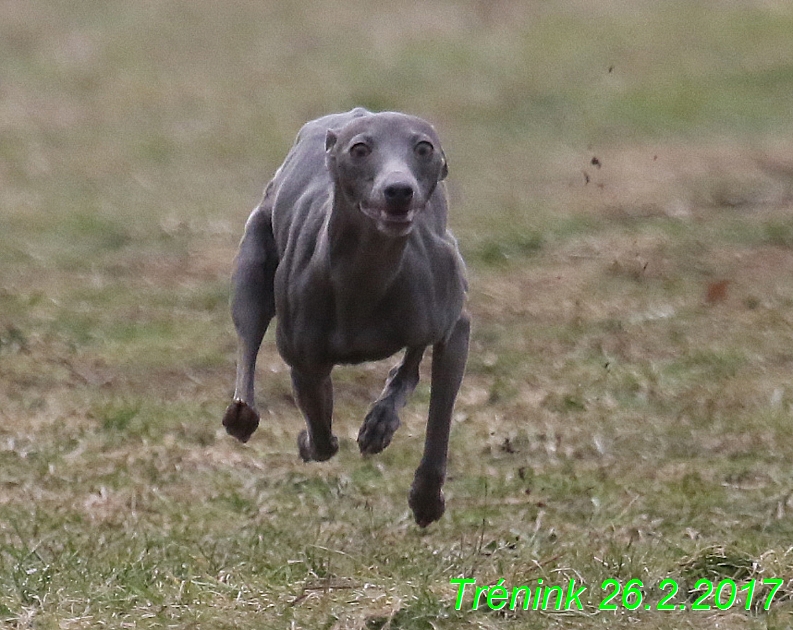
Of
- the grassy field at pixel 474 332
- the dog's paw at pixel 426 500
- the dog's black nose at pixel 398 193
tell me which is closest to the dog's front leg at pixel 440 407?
the dog's paw at pixel 426 500

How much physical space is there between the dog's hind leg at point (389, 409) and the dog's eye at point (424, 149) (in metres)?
0.85

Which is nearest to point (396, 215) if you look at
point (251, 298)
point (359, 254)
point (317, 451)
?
point (359, 254)

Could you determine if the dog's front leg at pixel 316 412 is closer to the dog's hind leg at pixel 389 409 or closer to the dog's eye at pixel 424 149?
the dog's hind leg at pixel 389 409

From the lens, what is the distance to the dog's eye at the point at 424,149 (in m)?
5.38

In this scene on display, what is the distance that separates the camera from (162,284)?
11.4m

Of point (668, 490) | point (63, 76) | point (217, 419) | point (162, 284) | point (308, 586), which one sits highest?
point (308, 586)

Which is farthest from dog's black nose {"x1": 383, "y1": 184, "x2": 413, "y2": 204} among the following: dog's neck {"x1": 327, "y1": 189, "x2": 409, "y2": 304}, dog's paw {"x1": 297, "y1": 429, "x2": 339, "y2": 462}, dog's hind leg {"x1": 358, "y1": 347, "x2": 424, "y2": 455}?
dog's paw {"x1": 297, "y1": 429, "x2": 339, "y2": 462}

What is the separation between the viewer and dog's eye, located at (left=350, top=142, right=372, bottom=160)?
5.39m

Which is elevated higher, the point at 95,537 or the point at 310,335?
the point at 310,335

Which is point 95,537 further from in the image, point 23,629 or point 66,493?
point 23,629

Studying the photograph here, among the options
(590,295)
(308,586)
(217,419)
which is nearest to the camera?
(308,586)

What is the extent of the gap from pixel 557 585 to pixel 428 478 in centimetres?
57

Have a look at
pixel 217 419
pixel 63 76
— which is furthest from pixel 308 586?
pixel 63 76

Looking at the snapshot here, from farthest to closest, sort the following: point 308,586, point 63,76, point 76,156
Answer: point 63,76
point 76,156
point 308,586
